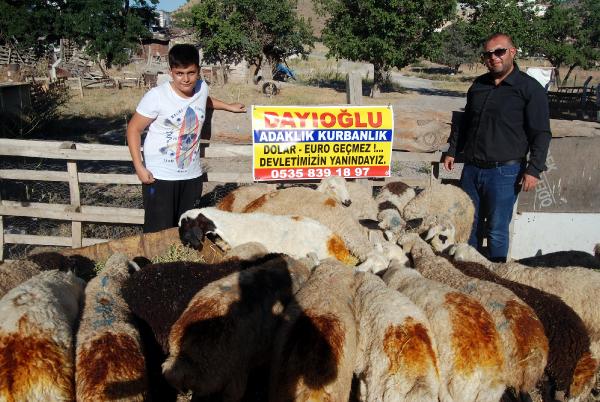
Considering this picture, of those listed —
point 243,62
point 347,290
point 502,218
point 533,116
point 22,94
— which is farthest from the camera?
point 243,62

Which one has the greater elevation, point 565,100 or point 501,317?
point 565,100

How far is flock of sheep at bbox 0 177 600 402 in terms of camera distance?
10.2 feet

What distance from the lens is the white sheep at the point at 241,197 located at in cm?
657

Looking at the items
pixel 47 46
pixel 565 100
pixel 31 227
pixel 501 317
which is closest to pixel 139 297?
pixel 501 317

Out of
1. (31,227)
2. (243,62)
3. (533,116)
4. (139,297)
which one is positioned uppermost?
(243,62)

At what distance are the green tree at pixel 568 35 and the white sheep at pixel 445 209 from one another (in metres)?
36.0

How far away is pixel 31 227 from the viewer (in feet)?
27.0

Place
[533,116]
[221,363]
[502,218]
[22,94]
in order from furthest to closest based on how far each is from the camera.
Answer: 1. [22,94]
2. [502,218]
3. [533,116]
4. [221,363]

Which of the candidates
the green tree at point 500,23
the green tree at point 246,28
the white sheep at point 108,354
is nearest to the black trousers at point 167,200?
the white sheep at point 108,354

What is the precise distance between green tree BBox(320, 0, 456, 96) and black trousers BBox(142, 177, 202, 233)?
31475mm

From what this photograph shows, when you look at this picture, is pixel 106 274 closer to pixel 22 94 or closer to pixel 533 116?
pixel 533 116

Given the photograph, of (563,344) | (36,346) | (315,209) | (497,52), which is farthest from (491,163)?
(36,346)

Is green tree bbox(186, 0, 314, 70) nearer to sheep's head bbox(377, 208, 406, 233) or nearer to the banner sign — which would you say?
the banner sign

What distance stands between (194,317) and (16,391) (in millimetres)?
1182
